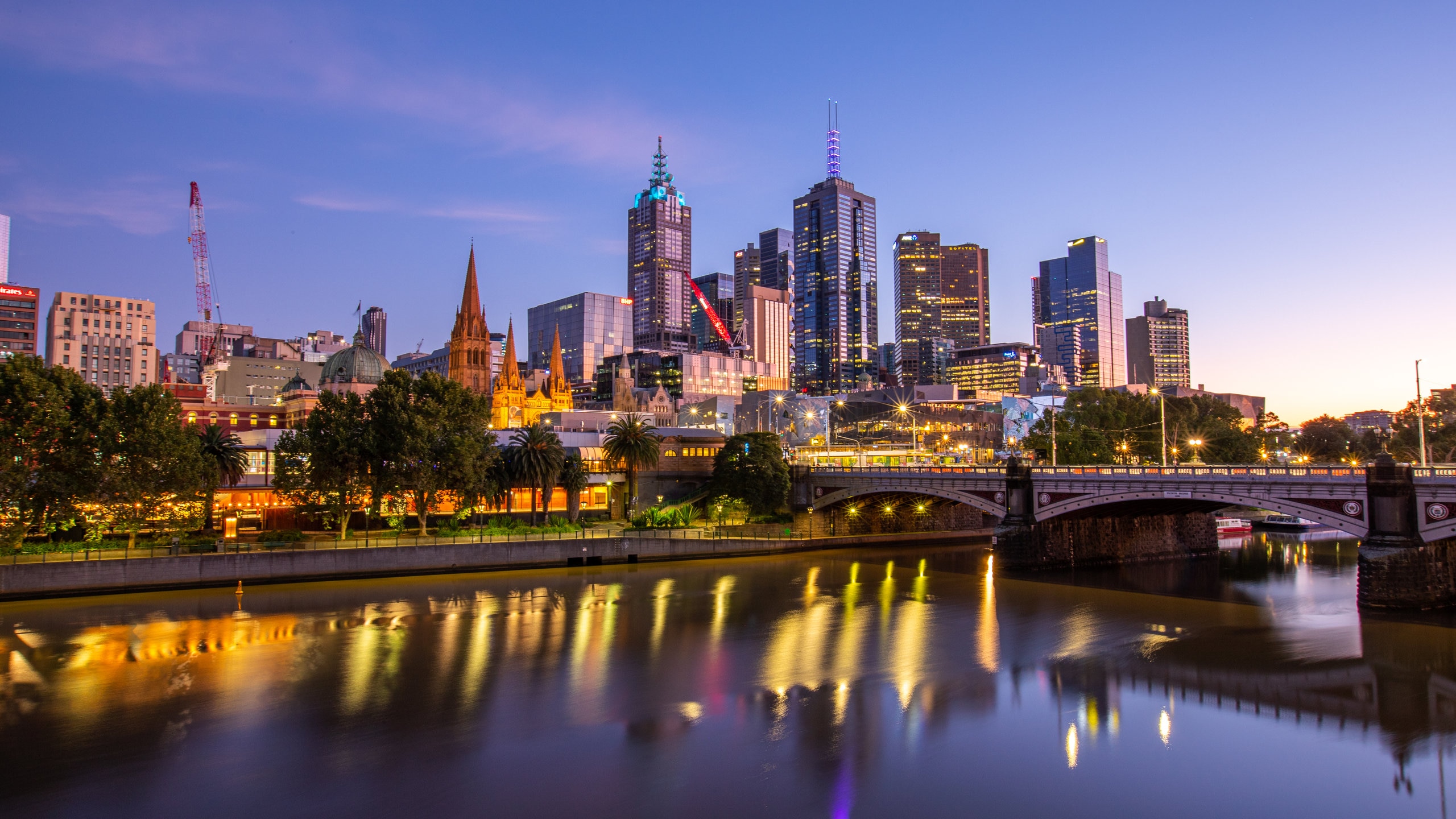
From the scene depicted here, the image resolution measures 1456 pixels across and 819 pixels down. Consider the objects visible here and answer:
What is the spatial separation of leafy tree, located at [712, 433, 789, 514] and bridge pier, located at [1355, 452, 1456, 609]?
49381 mm

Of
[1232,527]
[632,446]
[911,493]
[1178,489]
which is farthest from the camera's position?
[1232,527]

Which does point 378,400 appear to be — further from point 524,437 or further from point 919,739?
point 919,739

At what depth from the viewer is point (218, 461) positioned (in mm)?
69375

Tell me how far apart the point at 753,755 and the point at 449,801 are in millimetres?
9247

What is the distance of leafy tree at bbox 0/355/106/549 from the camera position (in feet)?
182

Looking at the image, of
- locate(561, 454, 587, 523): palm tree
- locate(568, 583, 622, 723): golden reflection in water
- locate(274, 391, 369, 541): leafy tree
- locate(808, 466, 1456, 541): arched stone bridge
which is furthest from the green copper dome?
locate(568, 583, 622, 723): golden reflection in water

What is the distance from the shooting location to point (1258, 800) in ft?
84.8

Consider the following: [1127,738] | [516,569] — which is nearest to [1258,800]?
[1127,738]

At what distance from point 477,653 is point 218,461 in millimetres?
40034

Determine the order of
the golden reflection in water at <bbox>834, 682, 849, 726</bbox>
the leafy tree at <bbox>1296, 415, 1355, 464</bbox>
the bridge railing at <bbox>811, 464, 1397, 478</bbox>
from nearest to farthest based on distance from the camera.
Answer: the golden reflection in water at <bbox>834, 682, 849, 726</bbox>, the bridge railing at <bbox>811, 464, 1397, 478</bbox>, the leafy tree at <bbox>1296, 415, 1355, 464</bbox>

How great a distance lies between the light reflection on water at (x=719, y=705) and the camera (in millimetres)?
25828

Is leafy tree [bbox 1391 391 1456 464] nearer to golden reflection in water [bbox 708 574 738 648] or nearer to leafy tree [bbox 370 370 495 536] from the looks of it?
golden reflection in water [bbox 708 574 738 648]

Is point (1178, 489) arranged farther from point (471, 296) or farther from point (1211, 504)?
point (471, 296)

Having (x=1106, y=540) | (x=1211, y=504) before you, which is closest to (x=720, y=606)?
(x=1106, y=540)
